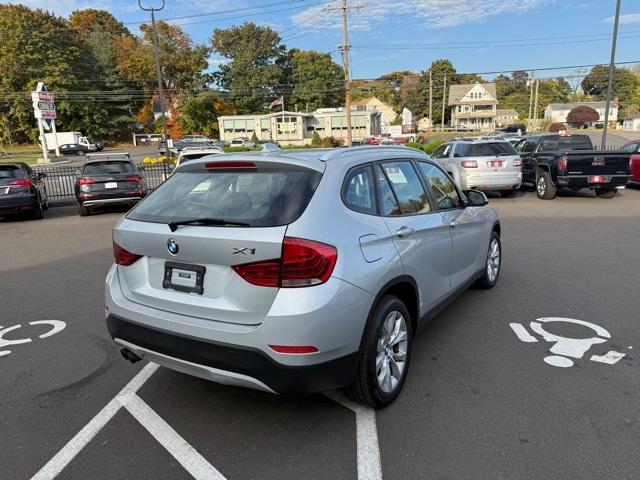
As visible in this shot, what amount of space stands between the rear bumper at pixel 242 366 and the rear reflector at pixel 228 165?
1.16m

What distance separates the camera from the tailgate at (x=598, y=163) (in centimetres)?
1217

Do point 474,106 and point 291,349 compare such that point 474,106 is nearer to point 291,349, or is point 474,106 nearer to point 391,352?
point 391,352

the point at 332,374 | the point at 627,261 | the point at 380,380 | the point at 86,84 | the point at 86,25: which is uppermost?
the point at 86,25

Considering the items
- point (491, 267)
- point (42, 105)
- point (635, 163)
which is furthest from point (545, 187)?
point (42, 105)

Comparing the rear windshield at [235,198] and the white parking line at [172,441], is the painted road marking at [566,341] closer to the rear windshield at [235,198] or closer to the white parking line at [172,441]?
the rear windshield at [235,198]

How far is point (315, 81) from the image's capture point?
295 ft

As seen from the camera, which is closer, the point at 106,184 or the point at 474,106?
the point at 106,184

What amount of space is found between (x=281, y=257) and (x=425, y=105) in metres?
113

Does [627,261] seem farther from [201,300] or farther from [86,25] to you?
[86,25]

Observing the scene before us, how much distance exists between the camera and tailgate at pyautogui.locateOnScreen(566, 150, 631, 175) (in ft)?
A: 39.9

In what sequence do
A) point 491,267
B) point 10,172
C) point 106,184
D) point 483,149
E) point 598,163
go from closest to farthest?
point 491,267, point 10,172, point 598,163, point 106,184, point 483,149

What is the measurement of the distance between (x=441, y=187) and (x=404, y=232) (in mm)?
1258

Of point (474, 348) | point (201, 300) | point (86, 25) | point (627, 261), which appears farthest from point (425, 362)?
point (86, 25)

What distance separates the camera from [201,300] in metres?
2.84
